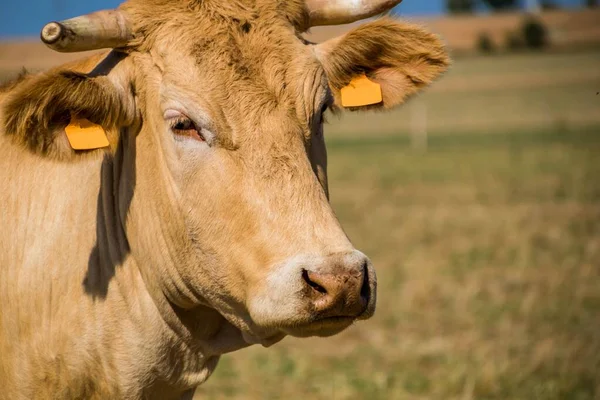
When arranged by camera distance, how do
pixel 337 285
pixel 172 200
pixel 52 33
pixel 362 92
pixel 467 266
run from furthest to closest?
pixel 467 266, pixel 362 92, pixel 172 200, pixel 52 33, pixel 337 285

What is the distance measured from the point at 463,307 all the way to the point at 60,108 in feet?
20.1

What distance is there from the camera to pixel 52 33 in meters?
3.04

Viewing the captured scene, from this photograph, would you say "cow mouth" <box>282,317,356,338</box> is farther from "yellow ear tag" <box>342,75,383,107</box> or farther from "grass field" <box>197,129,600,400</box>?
"grass field" <box>197,129,600,400</box>

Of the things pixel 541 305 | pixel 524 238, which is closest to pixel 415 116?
pixel 524 238

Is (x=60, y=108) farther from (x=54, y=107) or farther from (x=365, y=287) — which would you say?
(x=365, y=287)

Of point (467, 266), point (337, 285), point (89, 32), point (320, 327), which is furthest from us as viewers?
point (467, 266)

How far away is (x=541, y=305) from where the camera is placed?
8.34m

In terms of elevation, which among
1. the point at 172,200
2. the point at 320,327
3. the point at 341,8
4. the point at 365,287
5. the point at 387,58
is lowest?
the point at 320,327

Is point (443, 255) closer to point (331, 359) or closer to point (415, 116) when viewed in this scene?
point (331, 359)

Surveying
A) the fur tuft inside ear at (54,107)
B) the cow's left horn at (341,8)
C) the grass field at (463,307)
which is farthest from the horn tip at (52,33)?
the grass field at (463,307)

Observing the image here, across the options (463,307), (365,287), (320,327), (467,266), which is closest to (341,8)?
(365,287)

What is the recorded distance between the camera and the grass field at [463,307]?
6512 mm

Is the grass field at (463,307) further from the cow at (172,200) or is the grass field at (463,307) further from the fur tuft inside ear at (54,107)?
the fur tuft inside ear at (54,107)

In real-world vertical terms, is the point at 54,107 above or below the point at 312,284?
above
